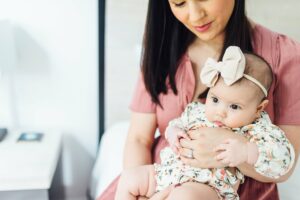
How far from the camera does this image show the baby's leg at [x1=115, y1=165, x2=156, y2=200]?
2.69 feet

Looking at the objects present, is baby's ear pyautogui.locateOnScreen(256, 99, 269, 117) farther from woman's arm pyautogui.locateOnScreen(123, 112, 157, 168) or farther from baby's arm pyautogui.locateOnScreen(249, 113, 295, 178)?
woman's arm pyautogui.locateOnScreen(123, 112, 157, 168)

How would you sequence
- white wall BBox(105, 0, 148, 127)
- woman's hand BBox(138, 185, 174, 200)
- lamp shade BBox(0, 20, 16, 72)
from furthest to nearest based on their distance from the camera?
white wall BBox(105, 0, 148, 127) < lamp shade BBox(0, 20, 16, 72) < woman's hand BBox(138, 185, 174, 200)

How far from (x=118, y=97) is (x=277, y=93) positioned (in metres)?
0.77

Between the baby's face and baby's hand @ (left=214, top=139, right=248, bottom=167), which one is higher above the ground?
the baby's face

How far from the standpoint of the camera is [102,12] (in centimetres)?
135

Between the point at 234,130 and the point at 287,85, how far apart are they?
20cm

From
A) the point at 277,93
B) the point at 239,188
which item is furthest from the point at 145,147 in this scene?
the point at 277,93

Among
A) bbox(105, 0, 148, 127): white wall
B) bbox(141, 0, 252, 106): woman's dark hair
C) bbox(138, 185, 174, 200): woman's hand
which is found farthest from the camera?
bbox(105, 0, 148, 127): white wall

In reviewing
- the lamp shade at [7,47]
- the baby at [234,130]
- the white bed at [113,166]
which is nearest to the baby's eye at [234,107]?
the baby at [234,130]

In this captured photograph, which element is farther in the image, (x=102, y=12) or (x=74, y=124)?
(x=74, y=124)

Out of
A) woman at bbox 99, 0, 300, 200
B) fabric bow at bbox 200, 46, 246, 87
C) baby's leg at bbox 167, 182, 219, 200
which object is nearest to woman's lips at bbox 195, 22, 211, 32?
woman at bbox 99, 0, 300, 200

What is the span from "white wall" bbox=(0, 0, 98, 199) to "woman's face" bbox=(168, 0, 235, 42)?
0.64m

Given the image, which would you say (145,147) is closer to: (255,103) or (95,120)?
(255,103)

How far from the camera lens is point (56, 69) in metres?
1.42
